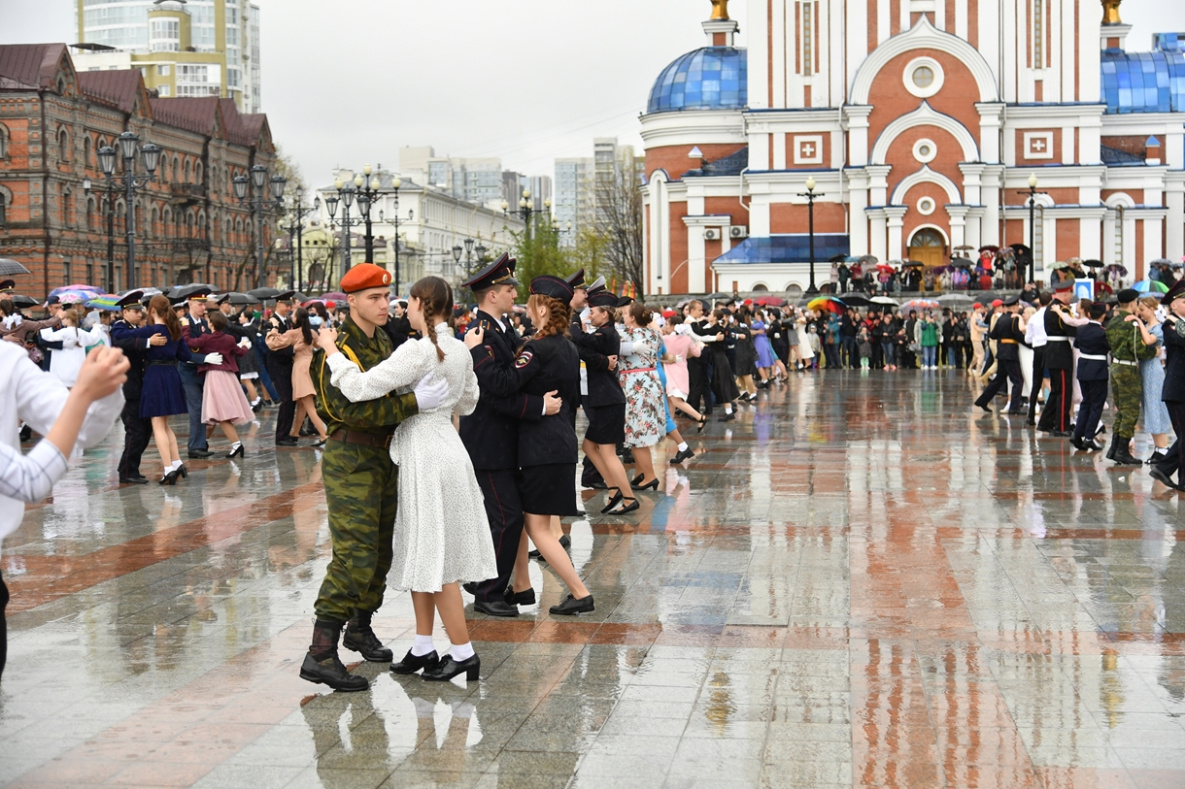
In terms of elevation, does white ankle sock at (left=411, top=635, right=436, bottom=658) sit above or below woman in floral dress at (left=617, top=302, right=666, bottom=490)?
below

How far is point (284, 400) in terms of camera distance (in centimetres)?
1906

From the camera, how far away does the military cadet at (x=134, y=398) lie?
15.0 metres

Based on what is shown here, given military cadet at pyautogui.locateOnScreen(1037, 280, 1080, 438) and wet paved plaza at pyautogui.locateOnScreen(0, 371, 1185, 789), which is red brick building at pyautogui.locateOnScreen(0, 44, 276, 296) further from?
wet paved plaza at pyautogui.locateOnScreen(0, 371, 1185, 789)

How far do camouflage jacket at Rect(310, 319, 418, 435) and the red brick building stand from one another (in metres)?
45.3

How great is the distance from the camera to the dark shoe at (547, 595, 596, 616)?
8.62 meters

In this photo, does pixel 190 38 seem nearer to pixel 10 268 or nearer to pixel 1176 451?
pixel 10 268

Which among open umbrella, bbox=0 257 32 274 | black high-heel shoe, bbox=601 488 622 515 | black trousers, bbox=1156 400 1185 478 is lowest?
black high-heel shoe, bbox=601 488 622 515

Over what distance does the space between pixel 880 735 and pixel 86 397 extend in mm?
3430

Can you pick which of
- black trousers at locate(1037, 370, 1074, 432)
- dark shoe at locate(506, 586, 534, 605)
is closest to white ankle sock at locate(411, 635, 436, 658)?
dark shoe at locate(506, 586, 534, 605)

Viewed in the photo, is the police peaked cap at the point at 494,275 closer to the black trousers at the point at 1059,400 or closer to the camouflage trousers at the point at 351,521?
the camouflage trousers at the point at 351,521

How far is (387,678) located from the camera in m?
7.34

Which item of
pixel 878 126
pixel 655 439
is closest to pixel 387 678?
pixel 655 439

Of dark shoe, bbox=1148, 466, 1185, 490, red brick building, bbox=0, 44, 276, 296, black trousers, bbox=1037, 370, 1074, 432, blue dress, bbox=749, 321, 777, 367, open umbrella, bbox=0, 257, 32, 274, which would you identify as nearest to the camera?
dark shoe, bbox=1148, 466, 1185, 490

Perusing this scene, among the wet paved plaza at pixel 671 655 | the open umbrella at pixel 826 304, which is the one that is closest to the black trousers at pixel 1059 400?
the wet paved plaza at pixel 671 655
